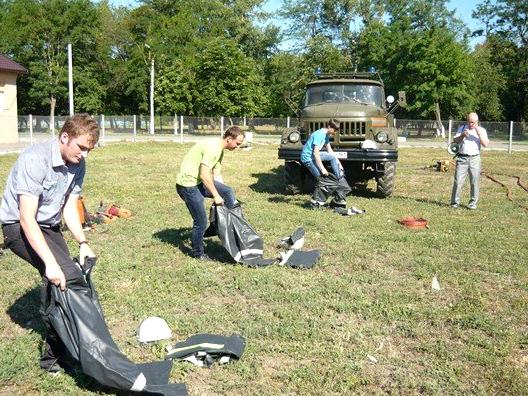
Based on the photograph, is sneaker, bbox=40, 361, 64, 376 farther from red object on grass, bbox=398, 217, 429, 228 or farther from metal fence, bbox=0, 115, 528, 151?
metal fence, bbox=0, 115, 528, 151

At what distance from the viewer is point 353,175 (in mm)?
11617

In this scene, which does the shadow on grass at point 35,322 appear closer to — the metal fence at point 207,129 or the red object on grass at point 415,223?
the red object on grass at point 415,223

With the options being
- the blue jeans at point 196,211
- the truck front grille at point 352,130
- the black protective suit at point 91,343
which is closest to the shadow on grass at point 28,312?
the black protective suit at point 91,343

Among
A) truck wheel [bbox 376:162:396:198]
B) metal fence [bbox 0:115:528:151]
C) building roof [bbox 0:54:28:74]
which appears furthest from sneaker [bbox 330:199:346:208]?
building roof [bbox 0:54:28:74]

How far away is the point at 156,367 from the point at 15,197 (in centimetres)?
140

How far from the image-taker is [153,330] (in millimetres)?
3955

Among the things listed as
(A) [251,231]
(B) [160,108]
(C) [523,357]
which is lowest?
(C) [523,357]

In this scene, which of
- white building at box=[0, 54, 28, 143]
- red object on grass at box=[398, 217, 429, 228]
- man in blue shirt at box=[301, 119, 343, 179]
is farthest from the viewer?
white building at box=[0, 54, 28, 143]

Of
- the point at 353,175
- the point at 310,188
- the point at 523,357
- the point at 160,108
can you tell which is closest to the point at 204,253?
the point at 523,357

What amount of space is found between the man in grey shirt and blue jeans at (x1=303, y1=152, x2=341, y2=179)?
221 inches

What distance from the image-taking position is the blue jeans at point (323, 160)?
8.71m

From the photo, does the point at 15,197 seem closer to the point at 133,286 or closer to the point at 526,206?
the point at 133,286

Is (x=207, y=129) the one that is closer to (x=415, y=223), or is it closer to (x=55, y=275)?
(x=415, y=223)

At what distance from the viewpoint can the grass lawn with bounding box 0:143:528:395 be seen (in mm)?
3432
